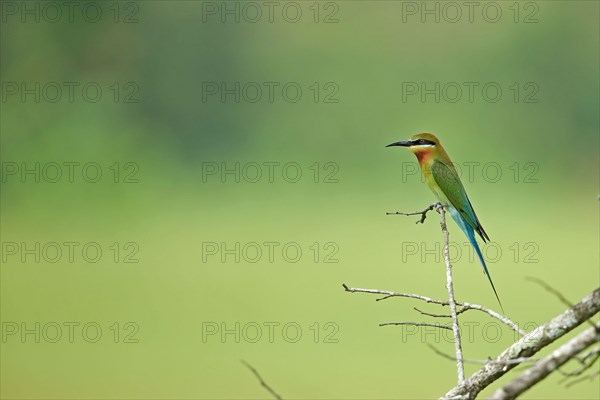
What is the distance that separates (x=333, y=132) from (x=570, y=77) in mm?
3653

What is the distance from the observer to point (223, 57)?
12.7 meters

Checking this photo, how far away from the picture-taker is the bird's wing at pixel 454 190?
2410 millimetres

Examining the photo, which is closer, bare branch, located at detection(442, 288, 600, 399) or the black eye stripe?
bare branch, located at detection(442, 288, 600, 399)

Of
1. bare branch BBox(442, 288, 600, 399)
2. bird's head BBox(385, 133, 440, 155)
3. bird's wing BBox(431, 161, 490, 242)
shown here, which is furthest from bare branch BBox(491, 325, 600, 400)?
bird's head BBox(385, 133, 440, 155)

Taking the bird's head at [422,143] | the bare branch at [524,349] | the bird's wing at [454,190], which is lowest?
the bare branch at [524,349]

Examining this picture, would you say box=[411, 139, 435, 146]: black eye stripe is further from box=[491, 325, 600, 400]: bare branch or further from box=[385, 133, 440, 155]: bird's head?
box=[491, 325, 600, 400]: bare branch

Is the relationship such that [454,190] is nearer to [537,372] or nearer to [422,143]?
[422,143]

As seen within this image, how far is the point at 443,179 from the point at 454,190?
6cm

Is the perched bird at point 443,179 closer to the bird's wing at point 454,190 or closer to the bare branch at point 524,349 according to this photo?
the bird's wing at point 454,190

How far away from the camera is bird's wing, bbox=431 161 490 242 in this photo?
2.41 m

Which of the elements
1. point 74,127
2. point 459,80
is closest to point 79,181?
point 74,127

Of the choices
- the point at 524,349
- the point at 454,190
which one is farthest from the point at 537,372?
the point at 454,190

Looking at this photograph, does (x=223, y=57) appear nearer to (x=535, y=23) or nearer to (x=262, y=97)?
(x=262, y=97)

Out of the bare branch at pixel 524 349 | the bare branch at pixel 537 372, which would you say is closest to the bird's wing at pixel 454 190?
the bare branch at pixel 524 349
